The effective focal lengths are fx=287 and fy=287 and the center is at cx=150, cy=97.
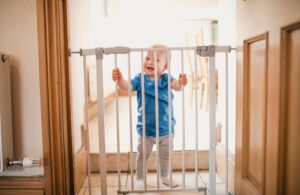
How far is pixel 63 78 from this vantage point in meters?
1.33

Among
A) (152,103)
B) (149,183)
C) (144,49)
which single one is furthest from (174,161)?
(144,49)

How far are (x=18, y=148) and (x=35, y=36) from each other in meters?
0.53

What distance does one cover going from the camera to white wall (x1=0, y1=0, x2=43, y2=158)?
1.31 meters

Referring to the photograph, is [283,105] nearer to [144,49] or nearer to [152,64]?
[144,49]

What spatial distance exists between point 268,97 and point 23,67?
3.46ft

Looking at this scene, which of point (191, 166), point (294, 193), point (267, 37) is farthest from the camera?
point (191, 166)

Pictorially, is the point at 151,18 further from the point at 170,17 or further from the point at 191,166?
the point at 191,166

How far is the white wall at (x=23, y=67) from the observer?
1308 mm

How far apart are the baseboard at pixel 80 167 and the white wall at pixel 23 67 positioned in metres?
0.32

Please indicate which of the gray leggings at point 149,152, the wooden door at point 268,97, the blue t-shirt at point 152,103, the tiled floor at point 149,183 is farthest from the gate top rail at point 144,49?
the tiled floor at point 149,183

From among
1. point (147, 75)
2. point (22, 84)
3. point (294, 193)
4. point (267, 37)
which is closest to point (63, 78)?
point (22, 84)

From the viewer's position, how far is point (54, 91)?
4.19ft

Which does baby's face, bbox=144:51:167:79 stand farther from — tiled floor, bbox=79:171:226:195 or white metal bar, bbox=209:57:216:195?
tiled floor, bbox=79:171:226:195

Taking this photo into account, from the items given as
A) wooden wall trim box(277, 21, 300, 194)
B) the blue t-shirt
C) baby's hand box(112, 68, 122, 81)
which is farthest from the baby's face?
wooden wall trim box(277, 21, 300, 194)
